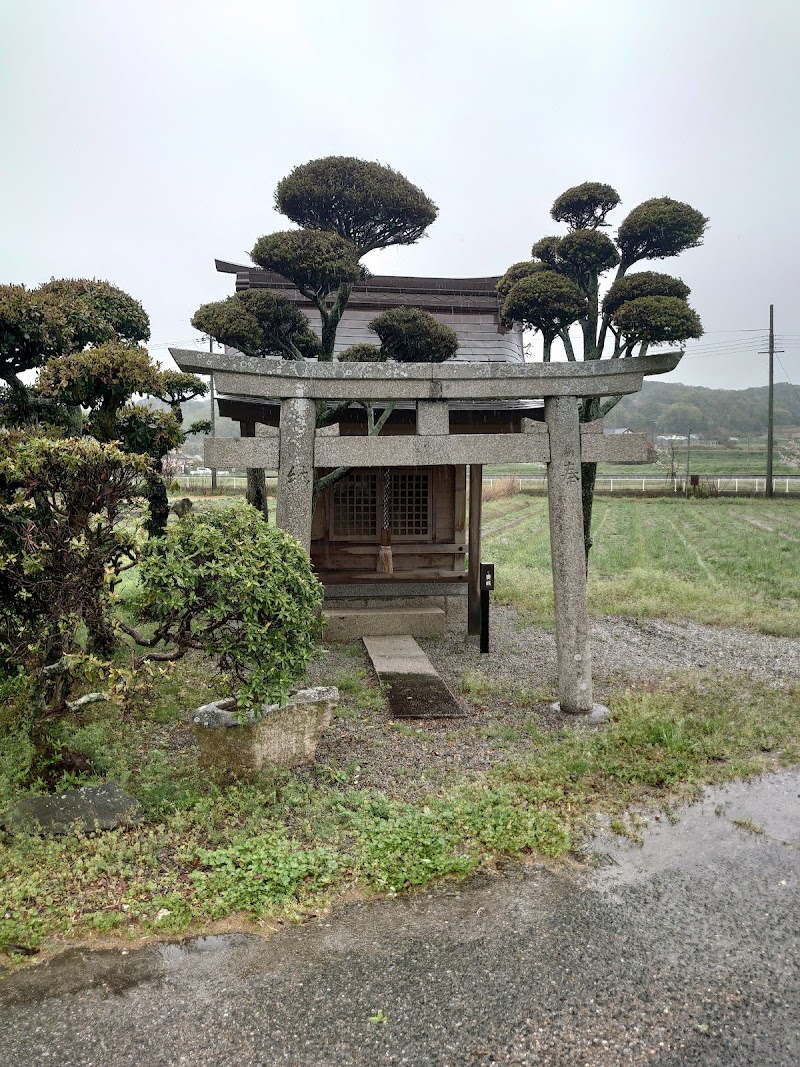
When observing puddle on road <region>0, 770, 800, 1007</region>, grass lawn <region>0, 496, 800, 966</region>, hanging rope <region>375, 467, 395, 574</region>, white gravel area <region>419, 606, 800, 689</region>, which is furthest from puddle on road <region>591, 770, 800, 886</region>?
hanging rope <region>375, 467, 395, 574</region>

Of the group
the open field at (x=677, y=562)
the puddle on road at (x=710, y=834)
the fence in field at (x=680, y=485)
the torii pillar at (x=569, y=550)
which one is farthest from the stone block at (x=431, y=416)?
the fence in field at (x=680, y=485)

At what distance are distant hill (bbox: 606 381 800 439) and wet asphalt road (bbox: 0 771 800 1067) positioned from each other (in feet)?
361

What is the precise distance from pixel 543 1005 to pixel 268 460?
5389mm

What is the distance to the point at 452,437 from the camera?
7.76 metres

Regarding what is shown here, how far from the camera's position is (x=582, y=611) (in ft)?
26.3

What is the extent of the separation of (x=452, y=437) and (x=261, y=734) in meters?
3.68

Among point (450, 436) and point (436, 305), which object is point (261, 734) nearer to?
point (450, 436)

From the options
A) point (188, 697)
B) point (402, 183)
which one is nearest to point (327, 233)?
point (402, 183)

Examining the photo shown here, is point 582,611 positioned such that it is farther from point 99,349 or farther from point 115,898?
point 99,349

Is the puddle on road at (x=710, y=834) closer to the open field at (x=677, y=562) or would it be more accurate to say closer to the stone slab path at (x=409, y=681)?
the stone slab path at (x=409, y=681)

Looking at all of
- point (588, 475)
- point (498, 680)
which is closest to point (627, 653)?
point (498, 680)

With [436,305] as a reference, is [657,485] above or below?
below

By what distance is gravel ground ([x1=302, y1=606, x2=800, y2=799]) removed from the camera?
6816 millimetres

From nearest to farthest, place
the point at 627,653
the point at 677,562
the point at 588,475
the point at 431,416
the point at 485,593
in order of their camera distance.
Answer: the point at 431,416 → the point at 485,593 → the point at 627,653 → the point at 588,475 → the point at 677,562
